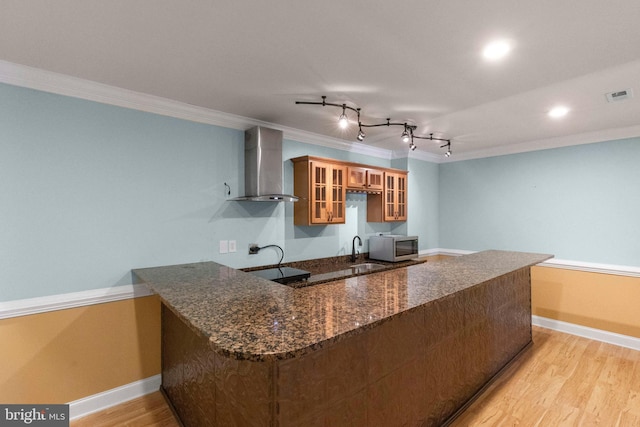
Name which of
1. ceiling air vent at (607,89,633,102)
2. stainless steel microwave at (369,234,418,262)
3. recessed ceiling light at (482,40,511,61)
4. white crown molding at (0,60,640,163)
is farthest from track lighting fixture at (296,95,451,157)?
ceiling air vent at (607,89,633,102)

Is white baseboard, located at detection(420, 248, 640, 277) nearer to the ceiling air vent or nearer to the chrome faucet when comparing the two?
the ceiling air vent

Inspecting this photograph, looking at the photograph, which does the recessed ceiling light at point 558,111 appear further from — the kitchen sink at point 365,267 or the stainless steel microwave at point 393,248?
the kitchen sink at point 365,267

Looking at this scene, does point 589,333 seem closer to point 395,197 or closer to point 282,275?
point 395,197

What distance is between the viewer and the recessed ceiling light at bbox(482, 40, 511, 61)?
1740mm

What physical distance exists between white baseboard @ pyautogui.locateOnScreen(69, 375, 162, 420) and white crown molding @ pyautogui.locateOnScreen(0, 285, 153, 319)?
702 millimetres

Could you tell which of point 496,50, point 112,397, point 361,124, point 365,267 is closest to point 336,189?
point 361,124

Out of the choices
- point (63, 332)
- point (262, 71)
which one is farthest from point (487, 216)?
point (63, 332)

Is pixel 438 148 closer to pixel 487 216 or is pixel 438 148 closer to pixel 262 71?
pixel 487 216

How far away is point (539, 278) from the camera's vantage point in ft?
13.4

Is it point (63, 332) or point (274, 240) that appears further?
point (274, 240)

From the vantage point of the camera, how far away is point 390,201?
4297 millimetres

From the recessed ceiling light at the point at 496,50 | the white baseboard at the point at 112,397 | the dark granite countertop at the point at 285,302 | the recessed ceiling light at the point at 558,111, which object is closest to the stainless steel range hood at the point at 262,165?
the dark granite countertop at the point at 285,302

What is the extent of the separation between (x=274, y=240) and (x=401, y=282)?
171cm

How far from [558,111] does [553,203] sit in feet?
5.16
